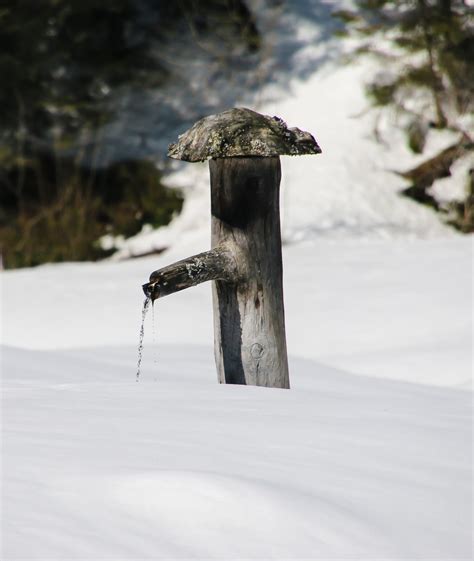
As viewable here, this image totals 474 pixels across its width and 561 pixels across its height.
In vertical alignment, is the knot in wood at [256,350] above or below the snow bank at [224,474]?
above

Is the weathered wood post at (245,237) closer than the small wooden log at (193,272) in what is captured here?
No

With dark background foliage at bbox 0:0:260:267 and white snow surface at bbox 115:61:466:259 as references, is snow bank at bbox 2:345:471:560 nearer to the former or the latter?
white snow surface at bbox 115:61:466:259

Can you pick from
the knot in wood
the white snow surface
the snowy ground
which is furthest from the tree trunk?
the white snow surface

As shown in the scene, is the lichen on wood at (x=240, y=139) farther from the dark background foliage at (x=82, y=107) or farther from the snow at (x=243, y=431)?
the dark background foliage at (x=82, y=107)

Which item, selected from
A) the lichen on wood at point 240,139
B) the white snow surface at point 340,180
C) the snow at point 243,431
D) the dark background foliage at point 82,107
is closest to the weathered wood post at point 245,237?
the lichen on wood at point 240,139

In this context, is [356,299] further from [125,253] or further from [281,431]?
[125,253]

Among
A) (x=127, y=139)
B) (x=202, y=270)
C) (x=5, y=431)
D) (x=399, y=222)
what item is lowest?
(x=5, y=431)

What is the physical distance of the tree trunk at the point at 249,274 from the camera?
3.27 metres

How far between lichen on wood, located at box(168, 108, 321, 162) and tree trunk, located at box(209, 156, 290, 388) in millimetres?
57

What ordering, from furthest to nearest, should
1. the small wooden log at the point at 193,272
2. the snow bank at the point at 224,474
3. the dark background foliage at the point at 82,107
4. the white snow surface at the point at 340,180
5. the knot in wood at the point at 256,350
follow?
the dark background foliage at the point at 82,107, the white snow surface at the point at 340,180, the knot in wood at the point at 256,350, the small wooden log at the point at 193,272, the snow bank at the point at 224,474

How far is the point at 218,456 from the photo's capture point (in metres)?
2.08

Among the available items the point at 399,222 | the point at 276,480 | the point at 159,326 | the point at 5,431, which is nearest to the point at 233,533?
the point at 276,480

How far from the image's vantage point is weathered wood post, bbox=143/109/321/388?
3.24 meters

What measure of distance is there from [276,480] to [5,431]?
631 millimetres
